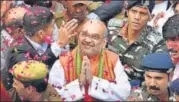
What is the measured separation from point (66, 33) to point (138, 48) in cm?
81

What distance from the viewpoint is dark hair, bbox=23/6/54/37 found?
7145mm

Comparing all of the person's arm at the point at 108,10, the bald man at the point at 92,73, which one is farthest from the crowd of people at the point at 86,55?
the person's arm at the point at 108,10

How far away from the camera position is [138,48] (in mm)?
7477

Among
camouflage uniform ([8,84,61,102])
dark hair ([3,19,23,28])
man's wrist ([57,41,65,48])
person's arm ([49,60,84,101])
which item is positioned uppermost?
dark hair ([3,19,23,28])

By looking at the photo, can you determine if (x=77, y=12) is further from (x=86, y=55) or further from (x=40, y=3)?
(x=86, y=55)

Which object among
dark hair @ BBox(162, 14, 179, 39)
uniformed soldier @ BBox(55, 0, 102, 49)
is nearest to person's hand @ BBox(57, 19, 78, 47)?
uniformed soldier @ BBox(55, 0, 102, 49)

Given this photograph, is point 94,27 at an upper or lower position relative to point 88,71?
upper

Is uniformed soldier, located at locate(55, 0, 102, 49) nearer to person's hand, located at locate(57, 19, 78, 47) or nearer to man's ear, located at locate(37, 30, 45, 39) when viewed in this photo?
person's hand, located at locate(57, 19, 78, 47)

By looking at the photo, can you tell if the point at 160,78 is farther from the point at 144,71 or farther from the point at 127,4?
the point at 127,4

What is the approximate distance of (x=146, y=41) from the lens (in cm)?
748

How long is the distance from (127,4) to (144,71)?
121 cm

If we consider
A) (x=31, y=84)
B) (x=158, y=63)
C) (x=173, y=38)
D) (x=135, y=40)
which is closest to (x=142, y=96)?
(x=158, y=63)

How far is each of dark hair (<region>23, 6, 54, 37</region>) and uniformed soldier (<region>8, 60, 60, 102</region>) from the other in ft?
3.00

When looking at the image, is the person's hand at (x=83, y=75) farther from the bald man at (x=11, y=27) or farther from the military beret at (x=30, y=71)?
the bald man at (x=11, y=27)
